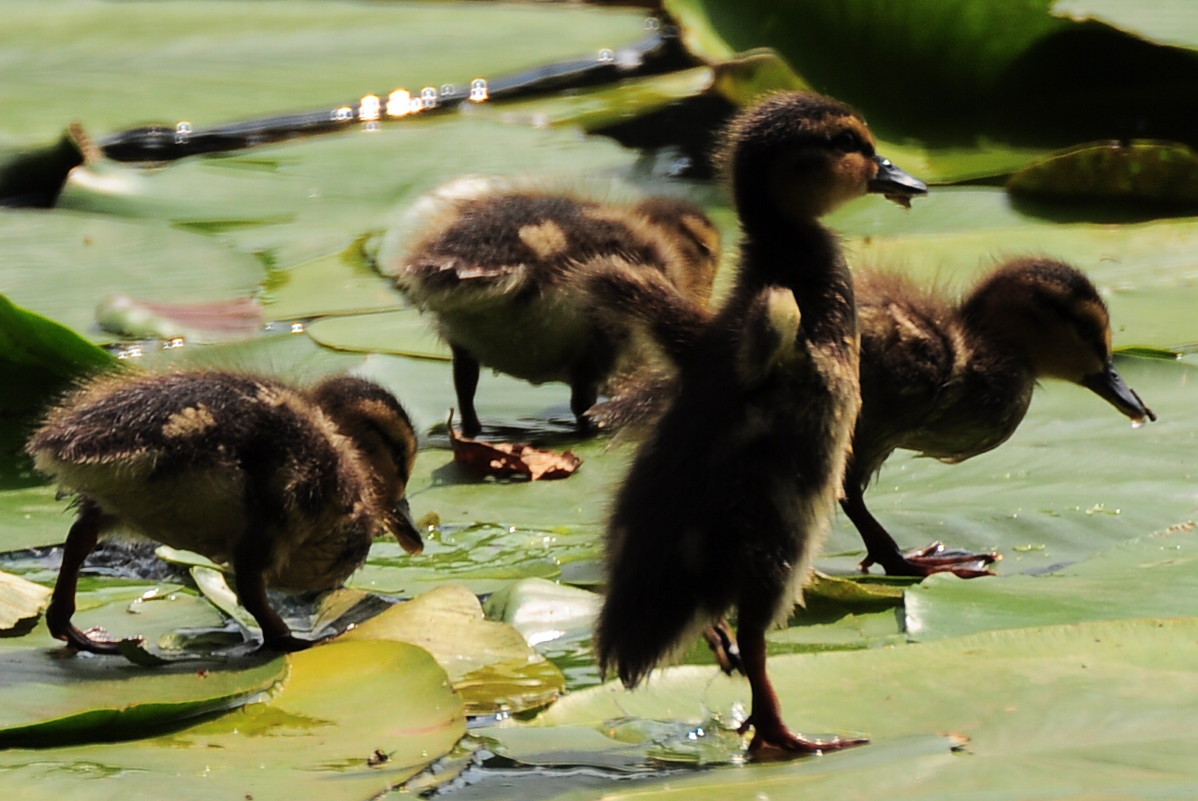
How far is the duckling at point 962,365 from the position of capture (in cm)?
313

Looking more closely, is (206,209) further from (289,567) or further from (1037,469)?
(1037,469)

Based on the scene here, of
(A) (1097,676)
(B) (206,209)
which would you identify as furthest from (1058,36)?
(A) (1097,676)

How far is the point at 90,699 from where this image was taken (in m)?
2.45

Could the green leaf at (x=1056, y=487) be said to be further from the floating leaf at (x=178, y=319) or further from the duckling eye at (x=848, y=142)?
the floating leaf at (x=178, y=319)

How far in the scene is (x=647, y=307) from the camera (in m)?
2.50

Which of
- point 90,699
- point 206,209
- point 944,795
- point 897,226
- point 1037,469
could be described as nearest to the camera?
point 944,795

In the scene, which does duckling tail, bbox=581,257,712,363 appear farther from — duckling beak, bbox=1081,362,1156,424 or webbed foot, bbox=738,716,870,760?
duckling beak, bbox=1081,362,1156,424

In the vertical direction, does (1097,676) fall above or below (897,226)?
above

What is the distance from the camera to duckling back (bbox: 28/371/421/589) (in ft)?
8.86

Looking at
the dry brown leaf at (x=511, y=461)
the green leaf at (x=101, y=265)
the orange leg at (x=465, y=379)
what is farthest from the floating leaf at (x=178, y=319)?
the dry brown leaf at (x=511, y=461)

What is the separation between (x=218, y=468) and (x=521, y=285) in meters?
1.32

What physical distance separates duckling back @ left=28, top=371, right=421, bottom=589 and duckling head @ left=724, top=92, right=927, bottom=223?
822 millimetres

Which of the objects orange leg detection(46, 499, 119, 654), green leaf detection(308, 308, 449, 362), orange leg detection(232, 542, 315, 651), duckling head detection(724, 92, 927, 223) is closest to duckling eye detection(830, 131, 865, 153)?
duckling head detection(724, 92, 927, 223)

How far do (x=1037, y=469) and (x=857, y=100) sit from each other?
2.33 metres
